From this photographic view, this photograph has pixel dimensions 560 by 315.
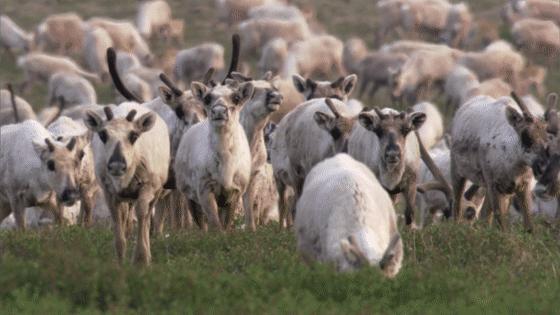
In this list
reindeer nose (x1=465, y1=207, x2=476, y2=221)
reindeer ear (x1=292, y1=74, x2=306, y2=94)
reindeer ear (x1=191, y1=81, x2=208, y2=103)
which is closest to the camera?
reindeer ear (x1=191, y1=81, x2=208, y2=103)

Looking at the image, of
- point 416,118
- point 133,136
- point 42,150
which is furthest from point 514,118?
point 42,150

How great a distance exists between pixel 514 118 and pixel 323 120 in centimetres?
205

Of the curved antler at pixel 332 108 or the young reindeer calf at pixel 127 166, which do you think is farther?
the curved antler at pixel 332 108

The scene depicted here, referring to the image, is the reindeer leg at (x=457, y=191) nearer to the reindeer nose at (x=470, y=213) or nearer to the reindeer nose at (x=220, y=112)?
the reindeer nose at (x=470, y=213)

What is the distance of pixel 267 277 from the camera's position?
11.9 meters

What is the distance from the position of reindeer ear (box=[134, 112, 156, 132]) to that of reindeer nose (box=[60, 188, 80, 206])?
241 cm

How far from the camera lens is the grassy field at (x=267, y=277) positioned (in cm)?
1097

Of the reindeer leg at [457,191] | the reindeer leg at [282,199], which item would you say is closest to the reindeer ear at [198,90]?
the reindeer leg at [282,199]

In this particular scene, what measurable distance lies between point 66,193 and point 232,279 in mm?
4844

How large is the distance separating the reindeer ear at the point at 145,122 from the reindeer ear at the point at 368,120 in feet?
7.89

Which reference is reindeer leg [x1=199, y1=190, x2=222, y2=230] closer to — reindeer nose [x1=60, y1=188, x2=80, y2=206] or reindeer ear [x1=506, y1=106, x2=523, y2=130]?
reindeer nose [x1=60, y1=188, x2=80, y2=206]

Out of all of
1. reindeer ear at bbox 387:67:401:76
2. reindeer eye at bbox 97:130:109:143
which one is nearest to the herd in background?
reindeer eye at bbox 97:130:109:143

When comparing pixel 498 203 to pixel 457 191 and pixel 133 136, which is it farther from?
pixel 133 136

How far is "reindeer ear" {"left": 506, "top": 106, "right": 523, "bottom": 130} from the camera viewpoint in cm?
1567
